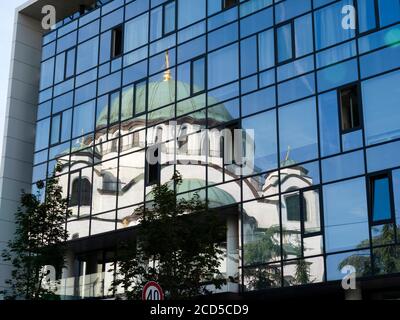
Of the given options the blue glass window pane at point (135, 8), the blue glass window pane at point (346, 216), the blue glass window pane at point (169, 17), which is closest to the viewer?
the blue glass window pane at point (346, 216)

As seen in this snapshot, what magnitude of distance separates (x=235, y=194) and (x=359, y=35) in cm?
719

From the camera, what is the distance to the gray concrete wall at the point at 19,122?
1588 inches

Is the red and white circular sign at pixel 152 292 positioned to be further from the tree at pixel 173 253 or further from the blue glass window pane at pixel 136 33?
the blue glass window pane at pixel 136 33

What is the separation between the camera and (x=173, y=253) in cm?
2227

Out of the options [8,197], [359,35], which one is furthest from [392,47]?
[8,197]

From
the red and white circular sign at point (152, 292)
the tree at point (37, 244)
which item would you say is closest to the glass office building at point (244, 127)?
the tree at point (37, 244)

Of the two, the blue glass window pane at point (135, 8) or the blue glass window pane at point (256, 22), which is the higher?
the blue glass window pane at point (135, 8)

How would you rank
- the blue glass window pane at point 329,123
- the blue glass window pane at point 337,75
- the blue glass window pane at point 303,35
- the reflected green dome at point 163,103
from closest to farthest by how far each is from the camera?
1. the blue glass window pane at point 329,123
2. the blue glass window pane at point 337,75
3. the blue glass window pane at point 303,35
4. the reflected green dome at point 163,103

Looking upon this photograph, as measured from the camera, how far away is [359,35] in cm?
2494

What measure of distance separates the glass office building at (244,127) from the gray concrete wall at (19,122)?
3753 millimetres

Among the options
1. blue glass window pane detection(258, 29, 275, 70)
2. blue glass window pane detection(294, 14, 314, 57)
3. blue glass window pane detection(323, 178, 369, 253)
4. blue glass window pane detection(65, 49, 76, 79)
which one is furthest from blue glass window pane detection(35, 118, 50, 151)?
blue glass window pane detection(323, 178, 369, 253)

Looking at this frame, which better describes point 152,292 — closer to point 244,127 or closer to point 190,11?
point 244,127

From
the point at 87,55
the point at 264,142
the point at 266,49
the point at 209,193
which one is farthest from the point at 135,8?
the point at 264,142
